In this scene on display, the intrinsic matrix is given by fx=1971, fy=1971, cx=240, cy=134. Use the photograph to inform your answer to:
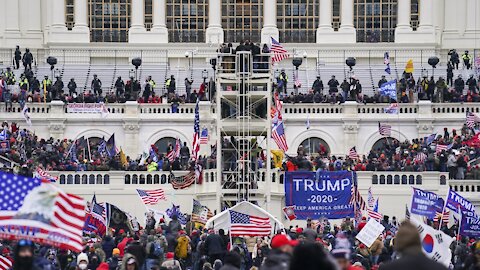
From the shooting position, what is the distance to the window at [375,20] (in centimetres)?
9325

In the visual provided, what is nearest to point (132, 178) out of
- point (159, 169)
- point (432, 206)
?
point (159, 169)

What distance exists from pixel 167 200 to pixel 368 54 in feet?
101

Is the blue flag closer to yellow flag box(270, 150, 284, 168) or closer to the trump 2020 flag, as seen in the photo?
yellow flag box(270, 150, 284, 168)

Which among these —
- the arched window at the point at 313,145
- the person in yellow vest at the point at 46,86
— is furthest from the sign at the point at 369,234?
the person in yellow vest at the point at 46,86

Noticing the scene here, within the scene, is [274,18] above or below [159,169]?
above

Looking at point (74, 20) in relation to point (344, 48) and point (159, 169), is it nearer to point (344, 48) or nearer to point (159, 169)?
point (344, 48)

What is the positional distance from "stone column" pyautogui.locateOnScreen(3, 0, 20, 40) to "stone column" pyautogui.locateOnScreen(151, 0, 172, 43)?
650 cm

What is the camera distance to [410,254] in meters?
20.3

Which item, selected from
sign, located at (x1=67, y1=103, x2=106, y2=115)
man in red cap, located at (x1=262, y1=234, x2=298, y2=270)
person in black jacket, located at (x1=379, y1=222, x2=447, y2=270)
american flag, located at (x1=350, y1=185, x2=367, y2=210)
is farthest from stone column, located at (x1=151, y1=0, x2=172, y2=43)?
person in black jacket, located at (x1=379, y1=222, x2=447, y2=270)

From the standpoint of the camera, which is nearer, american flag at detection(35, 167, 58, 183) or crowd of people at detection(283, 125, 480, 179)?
american flag at detection(35, 167, 58, 183)

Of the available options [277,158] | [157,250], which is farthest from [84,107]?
[157,250]

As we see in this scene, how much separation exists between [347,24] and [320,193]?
Answer: 38599mm

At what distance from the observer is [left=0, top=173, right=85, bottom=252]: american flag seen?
24.1 meters

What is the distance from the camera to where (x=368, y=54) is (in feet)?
300
